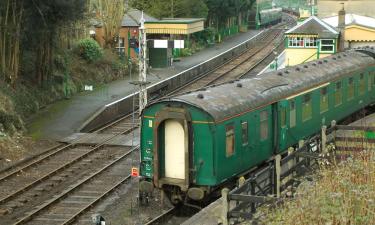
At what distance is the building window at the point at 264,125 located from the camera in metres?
15.4

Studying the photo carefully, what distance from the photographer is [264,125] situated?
51.0 ft

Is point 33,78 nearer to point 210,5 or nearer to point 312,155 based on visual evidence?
A: point 312,155

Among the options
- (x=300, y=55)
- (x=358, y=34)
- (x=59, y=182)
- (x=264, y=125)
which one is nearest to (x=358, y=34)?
(x=358, y=34)

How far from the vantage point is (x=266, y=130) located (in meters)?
15.6

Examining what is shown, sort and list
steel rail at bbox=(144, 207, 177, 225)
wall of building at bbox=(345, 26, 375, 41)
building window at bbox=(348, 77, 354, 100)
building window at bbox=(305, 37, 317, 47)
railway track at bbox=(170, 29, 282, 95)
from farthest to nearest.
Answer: wall of building at bbox=(345, 26, 375, 41) < building window at bbox=(305, 37, 317, 47) < railway track at bbox=(170, 29, 282, 95) < building window at bbox=(348, 77, 354, 100) < steel rail at bbox=(144, 207, 177, 225)

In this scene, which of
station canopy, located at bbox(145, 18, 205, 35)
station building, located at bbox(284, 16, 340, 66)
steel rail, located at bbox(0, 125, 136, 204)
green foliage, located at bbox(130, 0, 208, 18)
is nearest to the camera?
steel rail, located at bbox(0, 125, 136, 204)

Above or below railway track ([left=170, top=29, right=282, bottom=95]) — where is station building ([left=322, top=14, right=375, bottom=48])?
above

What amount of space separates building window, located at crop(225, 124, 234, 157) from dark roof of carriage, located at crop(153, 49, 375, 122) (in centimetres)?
27

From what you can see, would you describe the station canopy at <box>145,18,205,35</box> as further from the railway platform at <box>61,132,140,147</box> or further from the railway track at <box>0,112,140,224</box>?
the railway track at <box>0,112,140,224</box>

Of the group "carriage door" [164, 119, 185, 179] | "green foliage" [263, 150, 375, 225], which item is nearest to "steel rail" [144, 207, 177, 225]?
"carriage door" [164, 119, 185, 179]

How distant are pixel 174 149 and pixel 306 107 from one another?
565 centimetres

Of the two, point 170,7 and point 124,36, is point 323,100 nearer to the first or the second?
point 124,36

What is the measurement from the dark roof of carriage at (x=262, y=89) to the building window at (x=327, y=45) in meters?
16.4

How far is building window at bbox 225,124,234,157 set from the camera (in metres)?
13.9
